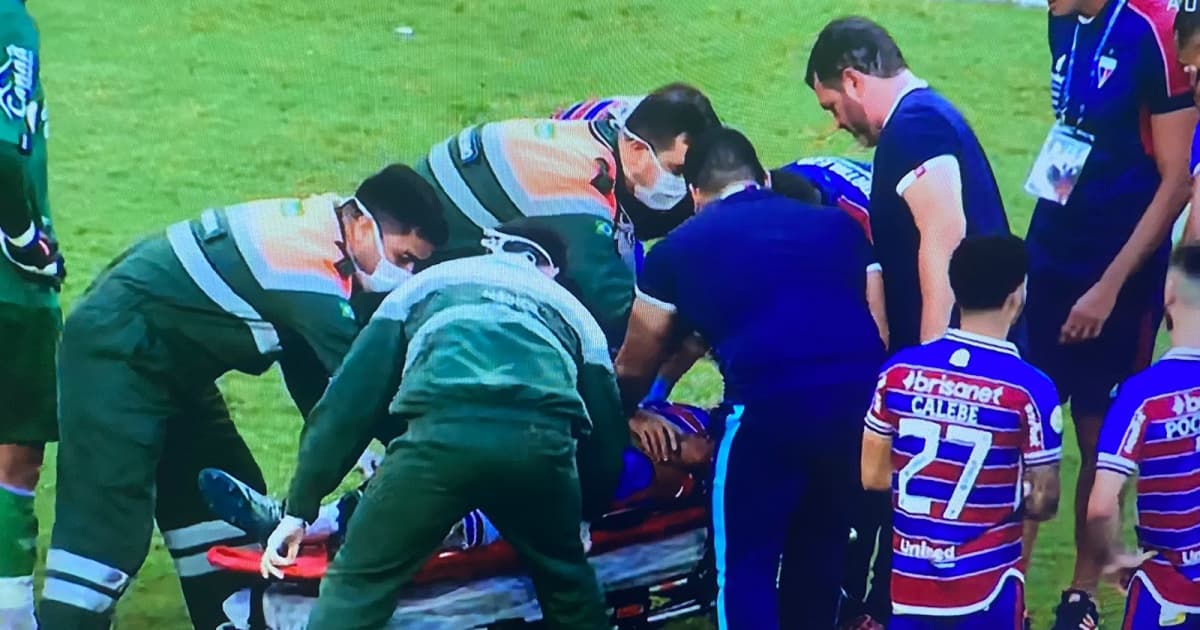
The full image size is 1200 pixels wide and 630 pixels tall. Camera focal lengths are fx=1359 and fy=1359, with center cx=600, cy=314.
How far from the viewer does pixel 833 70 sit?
262 cm

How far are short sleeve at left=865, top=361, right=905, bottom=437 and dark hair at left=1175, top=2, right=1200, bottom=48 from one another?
82 centimetres

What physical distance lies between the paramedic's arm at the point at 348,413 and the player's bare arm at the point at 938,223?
100cm

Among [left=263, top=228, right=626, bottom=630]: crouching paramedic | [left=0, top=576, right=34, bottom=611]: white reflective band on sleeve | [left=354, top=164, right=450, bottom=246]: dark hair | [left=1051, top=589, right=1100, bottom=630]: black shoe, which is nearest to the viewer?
[left=263, top=228, right=626, bottom=630]: crouching paramedic

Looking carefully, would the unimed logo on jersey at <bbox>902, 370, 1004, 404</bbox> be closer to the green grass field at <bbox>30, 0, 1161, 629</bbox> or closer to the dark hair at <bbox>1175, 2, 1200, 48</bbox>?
the green grass field at <bbox>30, 0, 1161, 629</bbox>

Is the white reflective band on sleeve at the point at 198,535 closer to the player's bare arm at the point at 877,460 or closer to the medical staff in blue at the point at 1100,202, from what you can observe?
the player's bare arm at the point at 877,460

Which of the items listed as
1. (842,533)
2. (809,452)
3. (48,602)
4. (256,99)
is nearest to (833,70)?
(809,452)

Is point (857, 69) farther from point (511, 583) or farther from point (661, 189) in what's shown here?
point (511, 583)

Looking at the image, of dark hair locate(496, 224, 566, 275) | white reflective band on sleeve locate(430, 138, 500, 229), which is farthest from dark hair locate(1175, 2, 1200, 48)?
white reflective band on sleeve locate(430, 138, 500, 229)

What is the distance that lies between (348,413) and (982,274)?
1.21m

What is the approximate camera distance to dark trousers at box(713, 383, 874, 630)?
2.61 meters

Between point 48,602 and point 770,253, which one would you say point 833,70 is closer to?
point 770,253

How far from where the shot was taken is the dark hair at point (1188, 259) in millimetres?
2643

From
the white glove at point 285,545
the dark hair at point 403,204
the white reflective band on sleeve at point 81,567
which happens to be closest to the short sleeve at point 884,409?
the dark hair at point 403,204

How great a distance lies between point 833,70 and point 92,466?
5.33 feet
